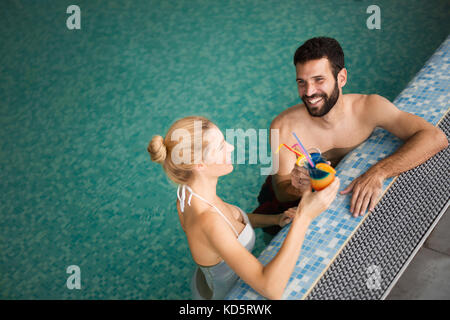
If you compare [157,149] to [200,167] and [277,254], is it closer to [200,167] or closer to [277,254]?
[200,167]

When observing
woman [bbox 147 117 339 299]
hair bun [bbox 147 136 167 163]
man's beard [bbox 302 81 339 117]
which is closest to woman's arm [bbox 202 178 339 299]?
woman [bbox 147 117 339 299]

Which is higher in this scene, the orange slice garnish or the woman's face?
the woman's face

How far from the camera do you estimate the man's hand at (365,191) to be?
77.7 inches

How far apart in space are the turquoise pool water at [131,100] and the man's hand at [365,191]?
122 centimetres

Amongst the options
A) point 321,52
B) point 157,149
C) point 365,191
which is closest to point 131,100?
point 321,52

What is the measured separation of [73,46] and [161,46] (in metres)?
1.38

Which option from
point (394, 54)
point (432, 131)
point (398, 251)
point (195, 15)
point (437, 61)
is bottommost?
point (398, 251)

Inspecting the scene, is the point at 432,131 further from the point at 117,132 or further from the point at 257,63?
the point at 117,132

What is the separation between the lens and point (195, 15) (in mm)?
5523

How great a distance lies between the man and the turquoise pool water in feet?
2.91

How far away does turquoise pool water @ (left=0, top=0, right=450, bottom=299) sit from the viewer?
3.46 m

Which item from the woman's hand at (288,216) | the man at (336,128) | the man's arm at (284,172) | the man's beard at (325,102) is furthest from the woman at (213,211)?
the man's beard at (325,102)

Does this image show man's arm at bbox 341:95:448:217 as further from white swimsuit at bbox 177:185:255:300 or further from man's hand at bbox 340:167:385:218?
white swimsuit at bbox 177:185:255:300
